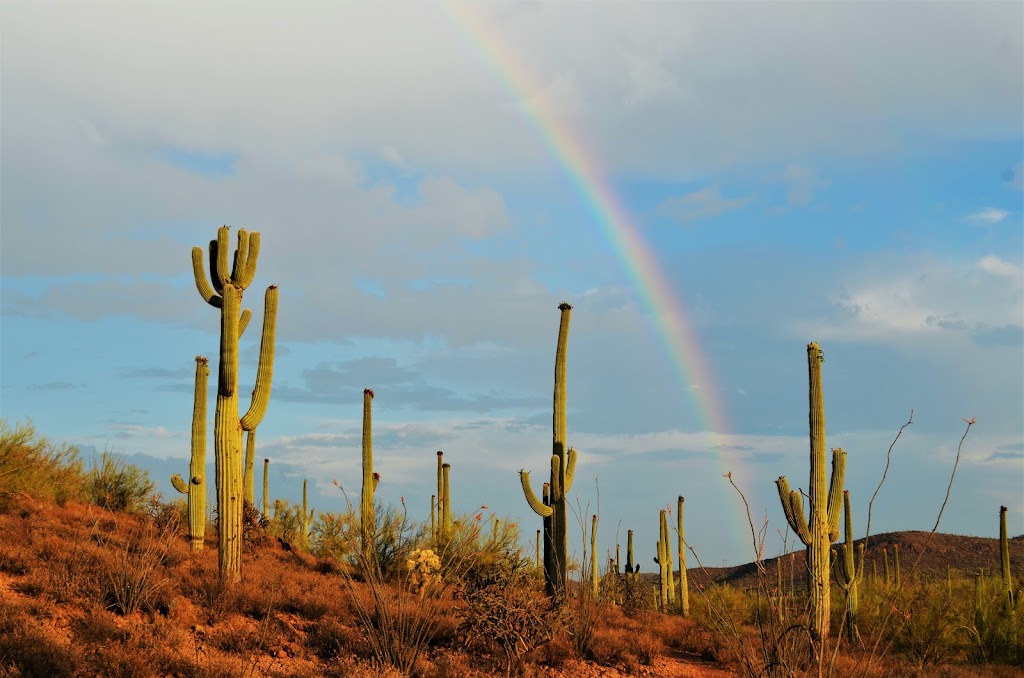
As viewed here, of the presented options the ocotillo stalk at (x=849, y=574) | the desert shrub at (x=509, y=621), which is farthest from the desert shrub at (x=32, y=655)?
the ocotillo stalk at (x=849, y=574)

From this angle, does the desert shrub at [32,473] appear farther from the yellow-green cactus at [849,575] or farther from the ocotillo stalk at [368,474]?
the yellow-green cactus at [849,575]

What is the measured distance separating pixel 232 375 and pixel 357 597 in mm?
6075

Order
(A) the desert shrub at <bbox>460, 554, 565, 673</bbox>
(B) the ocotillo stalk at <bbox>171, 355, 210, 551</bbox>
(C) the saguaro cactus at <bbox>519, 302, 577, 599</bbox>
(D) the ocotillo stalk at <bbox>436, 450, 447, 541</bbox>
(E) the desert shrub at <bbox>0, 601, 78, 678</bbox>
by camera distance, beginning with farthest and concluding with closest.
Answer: (D) the ocotillo stalk at <bbox>436, 450, 447, 541</bbox> → (B) the ocotillo stalk at <bbox>171, 355, 210, 551</bbox> → (C) the saguaro cactus at <bbox>519, 302, 577, 599</bbox> → (A) the desert shrub at <bbox>460, 554, 565, 673</bbox> → (E) the desert shrub at <bbox>0, 601, 78, 678</bbox>

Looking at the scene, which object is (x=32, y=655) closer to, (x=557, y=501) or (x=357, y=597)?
(x=357, y=597)

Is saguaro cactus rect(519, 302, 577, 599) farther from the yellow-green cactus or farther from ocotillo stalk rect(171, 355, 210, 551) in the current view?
ocotillo stalk rect(171, 355, 210, 551)

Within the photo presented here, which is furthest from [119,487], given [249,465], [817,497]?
[817,497]

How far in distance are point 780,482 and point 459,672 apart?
7064 mm

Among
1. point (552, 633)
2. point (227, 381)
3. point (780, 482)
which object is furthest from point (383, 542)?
point (780, 482)

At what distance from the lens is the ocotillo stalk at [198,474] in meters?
20.0

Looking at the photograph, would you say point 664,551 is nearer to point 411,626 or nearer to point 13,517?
point 411,626

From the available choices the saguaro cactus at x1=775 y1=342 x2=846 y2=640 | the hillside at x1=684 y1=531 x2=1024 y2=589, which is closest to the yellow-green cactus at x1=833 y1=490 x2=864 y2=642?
the saguaro cactus at x1=775 y1=342 x2=846 y2=640

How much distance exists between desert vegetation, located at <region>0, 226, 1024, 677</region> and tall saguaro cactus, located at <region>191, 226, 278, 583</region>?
4 cm

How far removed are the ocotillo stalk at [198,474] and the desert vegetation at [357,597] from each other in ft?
0.17

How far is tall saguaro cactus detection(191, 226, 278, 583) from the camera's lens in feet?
51.0
